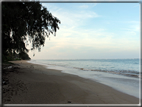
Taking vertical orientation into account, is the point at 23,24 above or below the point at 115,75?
above

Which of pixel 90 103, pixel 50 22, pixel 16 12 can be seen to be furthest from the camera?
pixel 50 22

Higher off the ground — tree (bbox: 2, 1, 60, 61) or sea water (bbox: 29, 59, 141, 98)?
tree (bbox: 2, 1, 60, 61)

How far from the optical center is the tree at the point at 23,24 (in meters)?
6.73

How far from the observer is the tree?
673cm

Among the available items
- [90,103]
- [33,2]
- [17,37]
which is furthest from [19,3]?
[90,103]

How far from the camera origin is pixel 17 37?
714 centimetres

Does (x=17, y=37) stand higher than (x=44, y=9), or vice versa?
(x=44, y=9)

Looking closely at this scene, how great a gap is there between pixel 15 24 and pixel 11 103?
4.98 metres

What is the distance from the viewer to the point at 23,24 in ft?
23.2

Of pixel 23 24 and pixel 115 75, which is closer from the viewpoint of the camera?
pixel 23 24

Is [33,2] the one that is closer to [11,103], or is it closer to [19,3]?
[19,3]

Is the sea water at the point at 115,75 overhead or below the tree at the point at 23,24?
below

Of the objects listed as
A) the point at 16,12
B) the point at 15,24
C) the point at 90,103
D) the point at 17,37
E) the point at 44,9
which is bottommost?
the point at 90,103

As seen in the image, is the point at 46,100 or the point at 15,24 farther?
the point at 15,24
